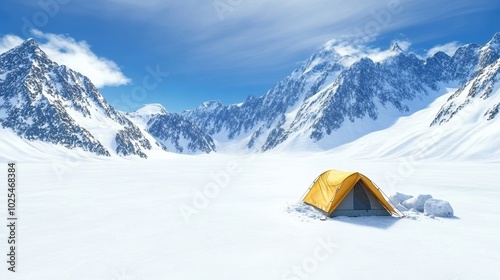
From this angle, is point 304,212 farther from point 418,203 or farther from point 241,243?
point 418,203

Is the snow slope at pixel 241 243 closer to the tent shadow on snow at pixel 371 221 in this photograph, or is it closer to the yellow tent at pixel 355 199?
the tent shadow on snow at pixel 371 221

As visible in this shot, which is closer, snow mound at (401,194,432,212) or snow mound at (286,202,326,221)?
snow mound at (286,202,326,221)

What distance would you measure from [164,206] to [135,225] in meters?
4.95

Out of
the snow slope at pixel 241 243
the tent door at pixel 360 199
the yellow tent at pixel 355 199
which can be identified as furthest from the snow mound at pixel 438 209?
the tent door at pixel 360 199

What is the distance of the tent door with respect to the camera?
56.9ft

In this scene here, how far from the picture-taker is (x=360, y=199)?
1744 centimetres

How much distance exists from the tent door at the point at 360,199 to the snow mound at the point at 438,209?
10.4 ft

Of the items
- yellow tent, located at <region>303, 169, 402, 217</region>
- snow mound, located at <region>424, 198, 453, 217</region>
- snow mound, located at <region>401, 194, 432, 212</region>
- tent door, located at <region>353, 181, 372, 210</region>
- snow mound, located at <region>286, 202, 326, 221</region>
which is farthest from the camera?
snow mound, located at <region>401, 194, 432, 212</region>

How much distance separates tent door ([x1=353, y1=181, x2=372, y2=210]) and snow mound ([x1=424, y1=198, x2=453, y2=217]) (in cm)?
317

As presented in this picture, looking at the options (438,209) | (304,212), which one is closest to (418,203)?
(438,209)

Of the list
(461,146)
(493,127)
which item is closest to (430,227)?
(461,146)

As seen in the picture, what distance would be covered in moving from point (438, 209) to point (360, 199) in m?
3.94

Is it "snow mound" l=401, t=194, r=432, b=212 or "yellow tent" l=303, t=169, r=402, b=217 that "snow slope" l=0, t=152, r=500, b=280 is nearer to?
"yellow tent" l=303, t=169, r=402, b=217

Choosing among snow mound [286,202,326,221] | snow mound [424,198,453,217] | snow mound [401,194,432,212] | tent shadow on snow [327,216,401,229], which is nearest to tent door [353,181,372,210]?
tent shadow on snow [327,216,401,229]
